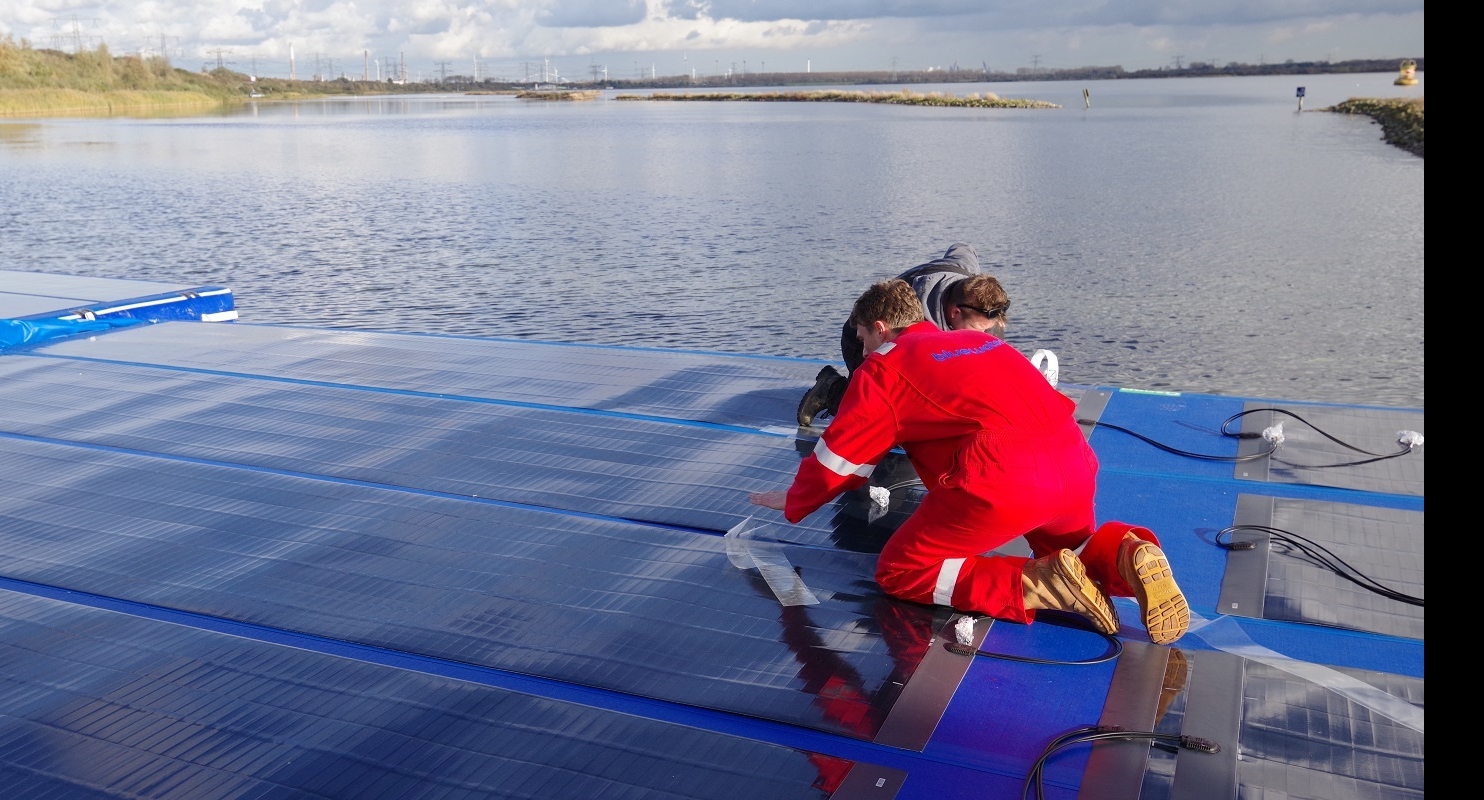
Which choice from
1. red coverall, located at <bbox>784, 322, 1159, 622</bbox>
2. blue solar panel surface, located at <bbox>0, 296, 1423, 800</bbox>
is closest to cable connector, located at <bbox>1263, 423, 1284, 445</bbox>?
blue solar panel surface, located at <bbox>0, 296, 1423, 800</bbox>

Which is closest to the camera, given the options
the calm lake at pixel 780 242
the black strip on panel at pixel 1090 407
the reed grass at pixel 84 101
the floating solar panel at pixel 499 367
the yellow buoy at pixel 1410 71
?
the yellow buoy at pixel 1410 71

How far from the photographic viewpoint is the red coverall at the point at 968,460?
3094 millimetres

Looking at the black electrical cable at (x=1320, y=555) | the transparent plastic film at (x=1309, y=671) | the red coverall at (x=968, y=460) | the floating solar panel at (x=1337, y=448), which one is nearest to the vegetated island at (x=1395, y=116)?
the floating solar panel at (x=1337, y=448)

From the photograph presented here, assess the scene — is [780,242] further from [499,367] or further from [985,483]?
[985,483]

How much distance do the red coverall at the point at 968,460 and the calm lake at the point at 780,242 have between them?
588cm

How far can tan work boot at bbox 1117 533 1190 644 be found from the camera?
9.78 ft

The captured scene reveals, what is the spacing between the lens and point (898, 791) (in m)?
2.44

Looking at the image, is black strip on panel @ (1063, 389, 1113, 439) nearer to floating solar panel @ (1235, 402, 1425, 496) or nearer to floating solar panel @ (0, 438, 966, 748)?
floating solar panel @ (1235, 402, 1425, 496)

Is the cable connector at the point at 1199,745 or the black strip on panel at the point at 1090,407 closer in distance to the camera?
the cable connector at the point at 1199,745

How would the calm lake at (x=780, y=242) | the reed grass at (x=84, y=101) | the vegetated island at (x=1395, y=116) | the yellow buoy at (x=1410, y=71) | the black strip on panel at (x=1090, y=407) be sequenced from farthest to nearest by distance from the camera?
the reed grass at (x=84, y=101) < the vegetated island at (x=1395, y=116) < the calm lake at (x=780, y=242) < the black strip on panel at (x=1090, y=407) < the yellow buoy at (x=1410, y=71)

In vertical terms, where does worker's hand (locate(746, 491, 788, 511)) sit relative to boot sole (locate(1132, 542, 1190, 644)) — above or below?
above

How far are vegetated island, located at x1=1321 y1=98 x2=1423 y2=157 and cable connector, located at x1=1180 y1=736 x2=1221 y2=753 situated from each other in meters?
26.3

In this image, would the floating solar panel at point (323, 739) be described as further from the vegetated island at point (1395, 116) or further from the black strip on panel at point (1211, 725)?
the vegetated island at point (1395, 116)

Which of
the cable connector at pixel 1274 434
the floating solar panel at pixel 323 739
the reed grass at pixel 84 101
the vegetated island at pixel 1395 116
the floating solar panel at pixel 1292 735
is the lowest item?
the floating solar panel at pixel 1292 735
